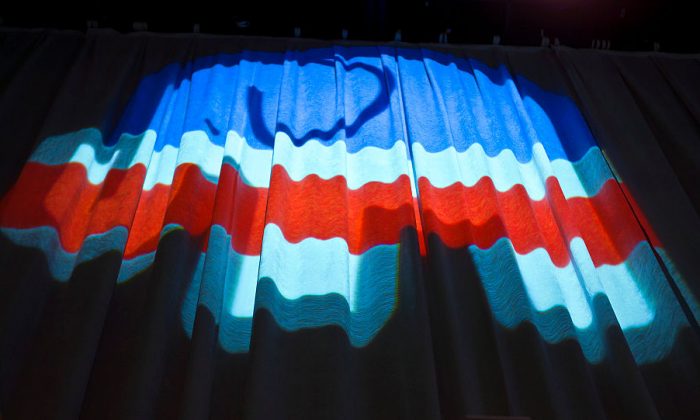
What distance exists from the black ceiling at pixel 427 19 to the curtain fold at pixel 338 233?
0.13m

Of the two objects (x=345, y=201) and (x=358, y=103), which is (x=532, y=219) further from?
(x=358, y=103)

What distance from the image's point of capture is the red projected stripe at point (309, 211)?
1.84m

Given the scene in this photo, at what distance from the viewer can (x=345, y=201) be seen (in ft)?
6.37

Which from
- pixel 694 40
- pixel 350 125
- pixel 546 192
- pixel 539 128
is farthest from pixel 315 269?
pixel 694 40

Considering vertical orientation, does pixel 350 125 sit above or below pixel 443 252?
above

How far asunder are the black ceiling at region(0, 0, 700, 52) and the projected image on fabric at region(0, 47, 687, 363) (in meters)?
0.36

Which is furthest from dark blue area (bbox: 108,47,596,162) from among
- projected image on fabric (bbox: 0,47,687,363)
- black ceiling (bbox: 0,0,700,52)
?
black ceiling (bbox: 0,0,700,52)

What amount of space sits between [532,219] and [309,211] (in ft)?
2.41

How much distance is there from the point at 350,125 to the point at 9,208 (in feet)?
3.94

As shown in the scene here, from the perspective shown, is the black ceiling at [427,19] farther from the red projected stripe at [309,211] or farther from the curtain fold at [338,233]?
the red projected stripe at [309,211]

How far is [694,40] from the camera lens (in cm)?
281

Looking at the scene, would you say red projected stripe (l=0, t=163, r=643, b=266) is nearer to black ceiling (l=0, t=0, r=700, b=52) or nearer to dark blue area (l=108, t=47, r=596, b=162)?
dark blue area (l=108, t=47, r=596, b=162)

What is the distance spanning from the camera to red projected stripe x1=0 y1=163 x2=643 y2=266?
1.84 metres

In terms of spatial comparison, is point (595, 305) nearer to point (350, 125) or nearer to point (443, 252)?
point (443, 252)
